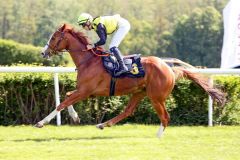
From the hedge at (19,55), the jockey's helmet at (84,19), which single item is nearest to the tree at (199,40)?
the hedge at (19,55)

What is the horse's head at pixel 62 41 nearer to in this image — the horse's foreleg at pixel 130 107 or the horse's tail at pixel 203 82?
the horse's foreleg at pixel 130 107

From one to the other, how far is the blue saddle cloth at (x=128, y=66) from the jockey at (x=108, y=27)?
71mm

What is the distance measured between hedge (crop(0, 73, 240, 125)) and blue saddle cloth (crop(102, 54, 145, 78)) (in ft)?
5.48

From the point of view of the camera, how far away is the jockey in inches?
369

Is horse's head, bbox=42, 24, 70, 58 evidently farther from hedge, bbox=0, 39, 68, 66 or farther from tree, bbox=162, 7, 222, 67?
tree, bbox=162, 7, 222, 67

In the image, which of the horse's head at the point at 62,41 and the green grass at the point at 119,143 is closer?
the green grass at the point at 119,143

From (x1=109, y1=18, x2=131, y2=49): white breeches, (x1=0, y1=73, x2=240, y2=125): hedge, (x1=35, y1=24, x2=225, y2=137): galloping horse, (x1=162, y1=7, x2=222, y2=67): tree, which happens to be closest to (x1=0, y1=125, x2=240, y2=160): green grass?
(x1=35, y1=24, x2=225, y2=137): galloping horse

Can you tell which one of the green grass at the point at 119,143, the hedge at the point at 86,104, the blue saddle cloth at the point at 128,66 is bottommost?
the green grass at the point at 119,143

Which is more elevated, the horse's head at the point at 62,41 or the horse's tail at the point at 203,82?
the horse's head at the point at 62,41

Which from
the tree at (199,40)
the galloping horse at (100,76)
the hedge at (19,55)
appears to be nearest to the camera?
the galloping horse at (100,76)

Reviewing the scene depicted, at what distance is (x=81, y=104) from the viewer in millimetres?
11242

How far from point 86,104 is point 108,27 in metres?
2.11

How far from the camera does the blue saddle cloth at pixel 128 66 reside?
9562 mm

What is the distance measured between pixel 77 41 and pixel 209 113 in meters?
2.78
